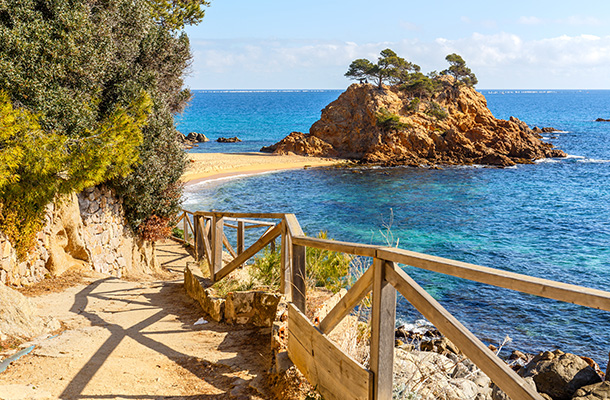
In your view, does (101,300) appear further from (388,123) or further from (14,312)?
(388,123)

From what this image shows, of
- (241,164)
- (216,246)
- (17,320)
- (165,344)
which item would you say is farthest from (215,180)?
(165,344)

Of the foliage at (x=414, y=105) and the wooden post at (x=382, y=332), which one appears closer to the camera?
the wooden post at (x=382, y=332)

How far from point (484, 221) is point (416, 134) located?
20.6 m

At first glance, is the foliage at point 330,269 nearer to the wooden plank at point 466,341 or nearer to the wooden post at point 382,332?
the wooden post at point 382,332

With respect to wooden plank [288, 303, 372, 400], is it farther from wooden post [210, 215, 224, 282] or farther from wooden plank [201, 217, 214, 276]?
wooden plank [201, 217, 214, 276]

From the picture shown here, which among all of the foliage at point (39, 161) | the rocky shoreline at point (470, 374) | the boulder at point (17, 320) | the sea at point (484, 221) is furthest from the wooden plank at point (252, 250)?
the foliage at point (39, 161)

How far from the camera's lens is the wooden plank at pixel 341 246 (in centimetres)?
320

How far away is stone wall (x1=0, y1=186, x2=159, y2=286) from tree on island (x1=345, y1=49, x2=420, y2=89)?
4491 centimetres

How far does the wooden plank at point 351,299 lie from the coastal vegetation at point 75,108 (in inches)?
225

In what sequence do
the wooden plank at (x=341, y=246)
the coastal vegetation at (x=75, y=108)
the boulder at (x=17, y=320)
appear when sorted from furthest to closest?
the coastal vegetation at (x=75, y=108)
the boulder at (x=17, y=320)
the wooden plank at (x=341, y=246)

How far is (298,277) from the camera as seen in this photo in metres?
4.80

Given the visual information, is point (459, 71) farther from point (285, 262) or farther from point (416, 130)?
point (285, 262)

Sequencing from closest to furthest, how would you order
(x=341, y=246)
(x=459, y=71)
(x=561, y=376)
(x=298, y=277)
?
1. (x=341, y=246)
2. (x=298, y=277)
3. (x=561, y=376)
4. (x=459, y=71)

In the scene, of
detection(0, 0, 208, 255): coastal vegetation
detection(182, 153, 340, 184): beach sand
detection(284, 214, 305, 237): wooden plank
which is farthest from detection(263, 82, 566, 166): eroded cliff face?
detection(284, 214, 305, 237): wooden plank
